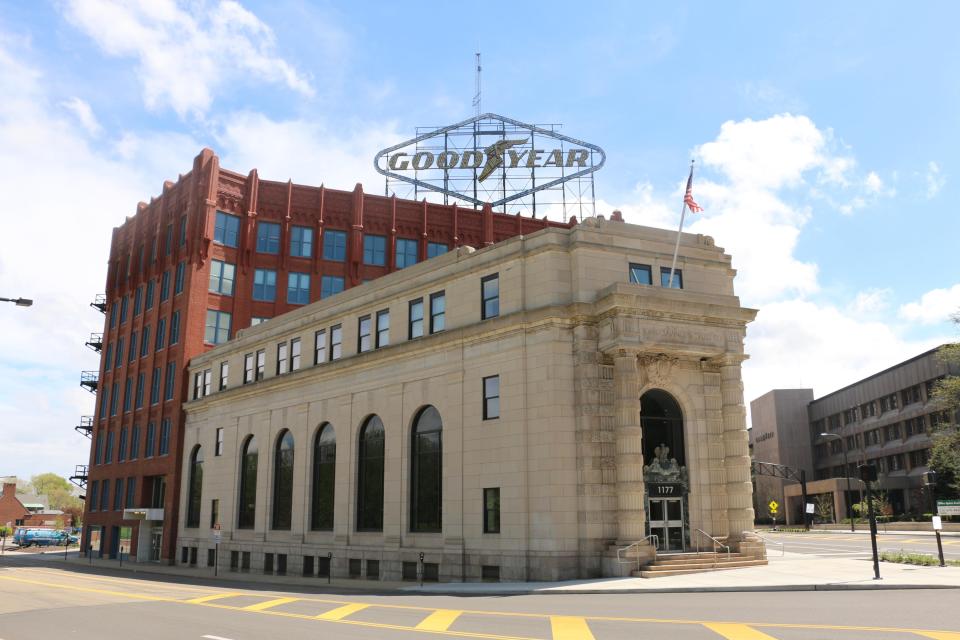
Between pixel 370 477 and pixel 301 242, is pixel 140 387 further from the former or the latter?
pixel 370 477

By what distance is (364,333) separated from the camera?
138ft

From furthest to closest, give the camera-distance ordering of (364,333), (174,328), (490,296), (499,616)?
(174,328)
(364,333)
(490,296)
(499,616)

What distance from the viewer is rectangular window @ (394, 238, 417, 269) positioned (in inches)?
2594

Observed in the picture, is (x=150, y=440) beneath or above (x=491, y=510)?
above

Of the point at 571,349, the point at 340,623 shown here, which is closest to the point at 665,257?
the point at 571,349

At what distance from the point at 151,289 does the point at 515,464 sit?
45.6m

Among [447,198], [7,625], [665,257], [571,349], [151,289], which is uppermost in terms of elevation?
[447,198]

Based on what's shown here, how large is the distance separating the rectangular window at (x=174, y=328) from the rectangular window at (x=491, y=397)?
3490 cm

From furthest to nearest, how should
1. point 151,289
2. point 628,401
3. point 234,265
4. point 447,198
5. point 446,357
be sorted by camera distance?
point 447,198
point 151,289
point 234,265
point 446,357
point 628,401

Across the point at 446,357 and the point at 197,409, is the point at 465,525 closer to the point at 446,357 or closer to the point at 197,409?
the point at 446,357

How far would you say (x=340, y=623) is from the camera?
18.5 metres

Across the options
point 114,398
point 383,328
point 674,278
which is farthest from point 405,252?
point 674,278

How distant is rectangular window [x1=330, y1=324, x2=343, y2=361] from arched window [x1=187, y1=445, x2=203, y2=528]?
1778 centimetres

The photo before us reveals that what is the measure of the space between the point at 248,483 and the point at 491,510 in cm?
2215
